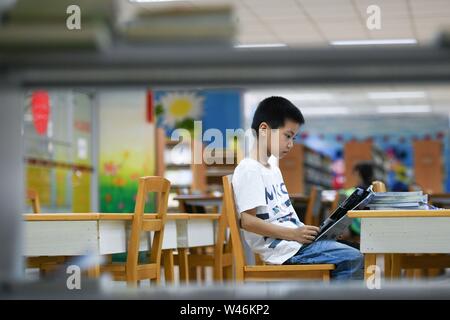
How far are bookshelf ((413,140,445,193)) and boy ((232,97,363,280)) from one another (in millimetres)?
13041

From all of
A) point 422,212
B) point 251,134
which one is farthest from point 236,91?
point 422,212

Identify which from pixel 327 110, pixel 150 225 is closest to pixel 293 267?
pixel 150 225

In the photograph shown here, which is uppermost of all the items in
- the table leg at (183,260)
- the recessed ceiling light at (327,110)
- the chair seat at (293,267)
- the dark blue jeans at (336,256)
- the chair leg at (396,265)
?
the recessed ceiling light at (327,110)

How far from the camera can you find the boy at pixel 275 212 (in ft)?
6.85

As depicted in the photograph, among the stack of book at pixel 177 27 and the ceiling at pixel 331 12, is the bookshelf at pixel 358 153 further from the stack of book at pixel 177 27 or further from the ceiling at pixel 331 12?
the stack of book at pixel 177 27

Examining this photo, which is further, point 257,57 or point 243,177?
point 243,177

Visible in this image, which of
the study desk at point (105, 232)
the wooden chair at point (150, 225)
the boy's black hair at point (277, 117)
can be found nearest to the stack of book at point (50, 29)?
the study desk at point (105, 232)

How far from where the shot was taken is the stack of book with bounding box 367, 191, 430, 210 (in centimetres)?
214

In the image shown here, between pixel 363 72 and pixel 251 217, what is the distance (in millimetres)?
1791

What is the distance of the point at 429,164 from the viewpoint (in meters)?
15.2

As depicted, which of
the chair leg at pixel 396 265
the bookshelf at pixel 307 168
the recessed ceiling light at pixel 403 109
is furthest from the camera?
the recessed ceiling light at pixel 403 109

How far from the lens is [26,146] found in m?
0.53
